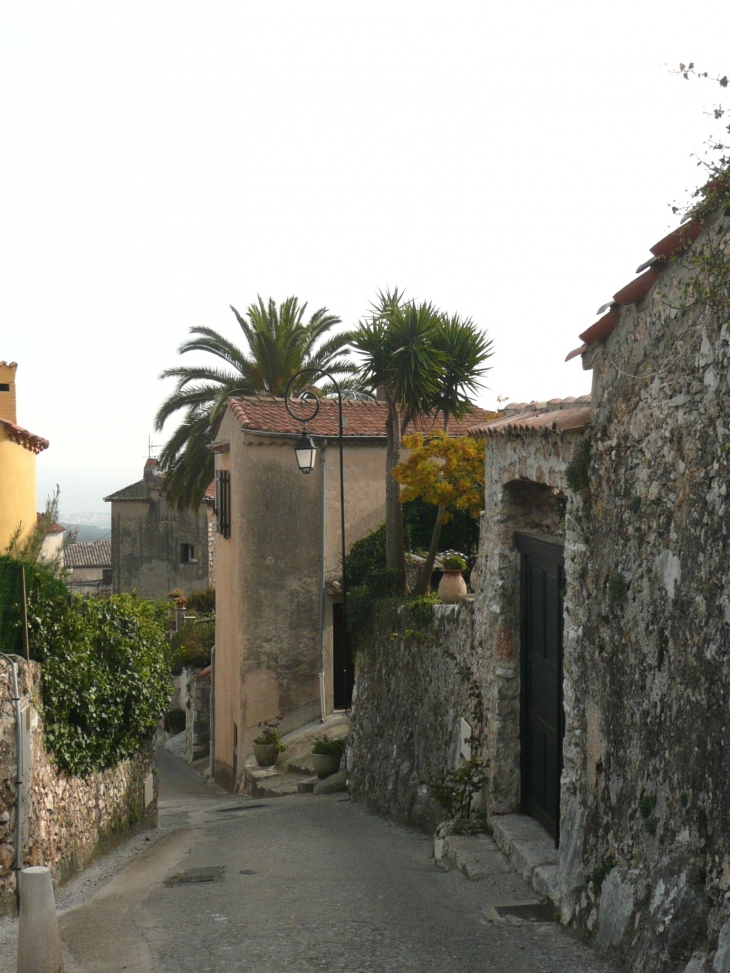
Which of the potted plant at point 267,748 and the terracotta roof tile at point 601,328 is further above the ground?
the terracotta roof tile at point 601,328

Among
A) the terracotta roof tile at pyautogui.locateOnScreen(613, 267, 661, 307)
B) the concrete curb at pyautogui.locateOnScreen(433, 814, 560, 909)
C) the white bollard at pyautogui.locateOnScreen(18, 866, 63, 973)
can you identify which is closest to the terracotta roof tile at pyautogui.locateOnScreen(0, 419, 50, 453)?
the concrete curb at pyautogui.locateOnScreen(433, 814, 560, 909)

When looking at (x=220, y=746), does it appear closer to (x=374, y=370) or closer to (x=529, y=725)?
(x=374, y=370)

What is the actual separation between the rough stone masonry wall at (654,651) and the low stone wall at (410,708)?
3.64m

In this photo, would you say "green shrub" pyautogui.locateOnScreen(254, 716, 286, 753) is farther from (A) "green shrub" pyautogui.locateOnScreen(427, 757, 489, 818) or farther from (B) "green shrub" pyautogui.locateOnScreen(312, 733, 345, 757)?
(A) "green shrub" pyautogui.locateOnScreen(427, 757, 489, 818)

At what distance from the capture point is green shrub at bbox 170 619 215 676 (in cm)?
2838

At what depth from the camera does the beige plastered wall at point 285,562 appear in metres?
19.1

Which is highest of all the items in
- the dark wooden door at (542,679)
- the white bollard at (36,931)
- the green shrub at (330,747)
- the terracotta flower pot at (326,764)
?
the dark wooden door at (542,679)

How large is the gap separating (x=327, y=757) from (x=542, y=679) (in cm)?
878

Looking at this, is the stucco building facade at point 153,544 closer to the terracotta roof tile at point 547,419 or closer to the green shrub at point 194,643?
the green shrub at point 194,643

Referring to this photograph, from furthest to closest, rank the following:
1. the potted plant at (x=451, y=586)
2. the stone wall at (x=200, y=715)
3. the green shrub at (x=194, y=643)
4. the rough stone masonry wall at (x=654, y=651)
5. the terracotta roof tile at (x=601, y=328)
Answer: the green shrub at (x=194, y=643) < the stone wall at (x=200, y=715) < the potted plant at (x=451, y=586) < the terracotta roof tile at (x=601, y=328) < the rough stone masonry wall at (x=654, y=651)

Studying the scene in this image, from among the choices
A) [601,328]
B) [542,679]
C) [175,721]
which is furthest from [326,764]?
[175,721]

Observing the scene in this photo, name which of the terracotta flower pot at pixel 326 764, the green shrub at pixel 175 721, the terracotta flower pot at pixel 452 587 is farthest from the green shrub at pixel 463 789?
the green shrub at pixel 175 721

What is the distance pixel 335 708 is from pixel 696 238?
1564 centimetres

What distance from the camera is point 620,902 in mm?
5523
